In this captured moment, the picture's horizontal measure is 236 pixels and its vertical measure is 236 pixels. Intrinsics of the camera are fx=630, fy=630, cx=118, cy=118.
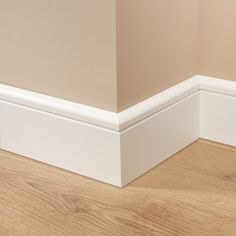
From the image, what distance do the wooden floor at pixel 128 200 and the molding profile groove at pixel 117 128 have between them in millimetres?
30

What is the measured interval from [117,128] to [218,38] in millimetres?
340

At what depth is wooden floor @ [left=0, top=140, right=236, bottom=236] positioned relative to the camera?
1.16 metres

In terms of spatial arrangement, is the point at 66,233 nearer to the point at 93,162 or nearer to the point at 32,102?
the point at 93,162

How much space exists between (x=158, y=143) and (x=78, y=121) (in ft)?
0.62

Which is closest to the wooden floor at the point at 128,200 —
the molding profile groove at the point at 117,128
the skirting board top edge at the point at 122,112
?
the molding profile groove at the point at 117,128

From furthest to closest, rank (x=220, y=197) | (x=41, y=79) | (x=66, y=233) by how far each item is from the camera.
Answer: (x=41, y=79) < (x=220, y=197) < (x=66, y=233)

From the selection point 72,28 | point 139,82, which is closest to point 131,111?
point 139,82

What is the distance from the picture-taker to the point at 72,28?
4.06ft

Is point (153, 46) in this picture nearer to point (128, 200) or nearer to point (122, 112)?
point (122, 112)

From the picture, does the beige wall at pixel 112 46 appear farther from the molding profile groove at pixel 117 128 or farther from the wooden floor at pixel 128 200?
the wooden floor at pixel 128 200

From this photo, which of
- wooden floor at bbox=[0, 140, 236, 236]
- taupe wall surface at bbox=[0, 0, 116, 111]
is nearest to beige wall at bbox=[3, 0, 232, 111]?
taupe wall surface at bbox=[0, 0, 116, 111]

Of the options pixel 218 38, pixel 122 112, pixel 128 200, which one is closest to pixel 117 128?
pixel 122 112

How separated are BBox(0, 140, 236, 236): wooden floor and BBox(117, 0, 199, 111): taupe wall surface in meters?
0.18

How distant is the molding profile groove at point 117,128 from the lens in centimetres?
127
